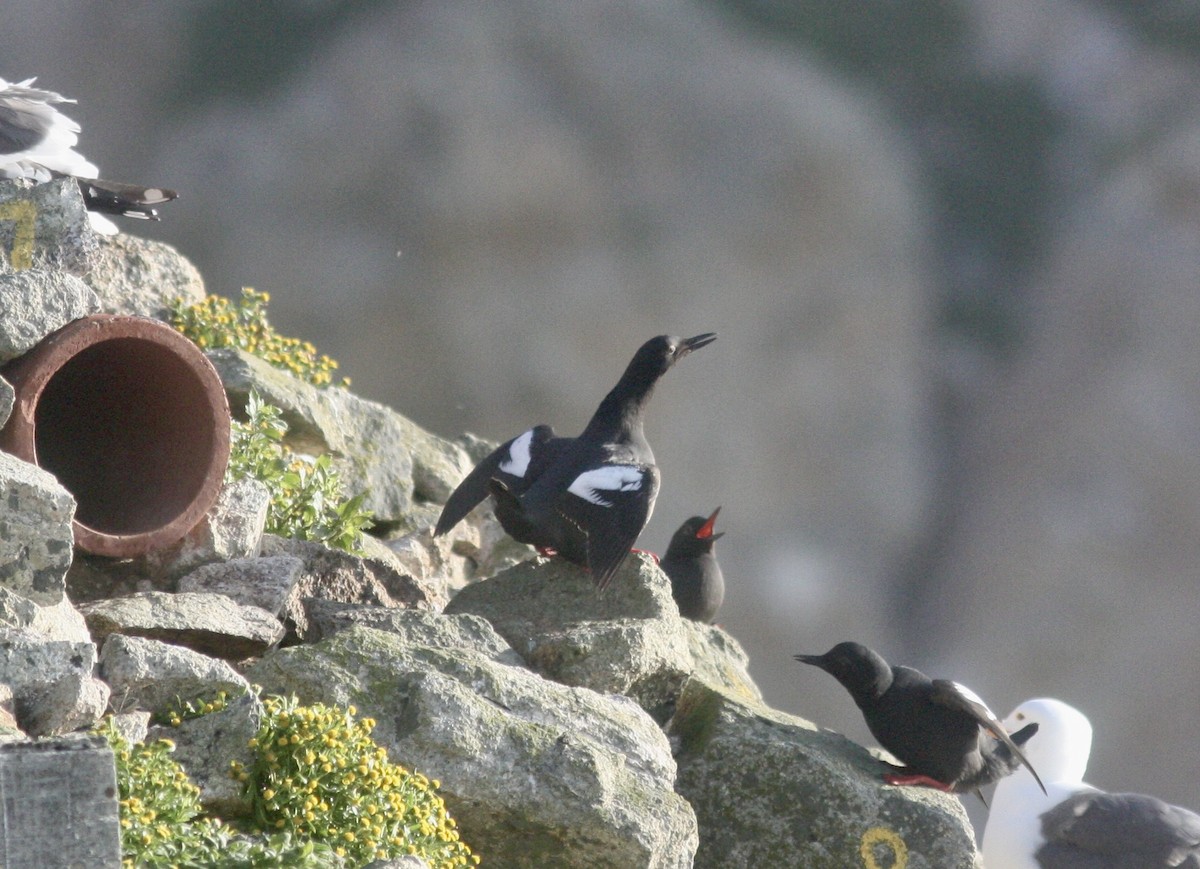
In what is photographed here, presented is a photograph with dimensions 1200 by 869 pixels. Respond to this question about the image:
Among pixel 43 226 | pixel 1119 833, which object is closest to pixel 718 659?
pixel 1119 833

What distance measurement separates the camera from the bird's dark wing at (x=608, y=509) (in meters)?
Answer: 5.26

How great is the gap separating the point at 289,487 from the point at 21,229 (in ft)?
4.63

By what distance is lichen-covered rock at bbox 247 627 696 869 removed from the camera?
414cm

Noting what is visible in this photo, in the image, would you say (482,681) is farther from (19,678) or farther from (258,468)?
(258,468)

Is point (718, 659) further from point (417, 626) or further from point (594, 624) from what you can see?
point (417, 626)

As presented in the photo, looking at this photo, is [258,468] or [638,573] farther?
[258,468]

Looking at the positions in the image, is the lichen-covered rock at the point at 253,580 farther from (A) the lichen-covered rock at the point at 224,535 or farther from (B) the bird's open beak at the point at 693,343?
(B) the bird's open beak at the point at 693,343

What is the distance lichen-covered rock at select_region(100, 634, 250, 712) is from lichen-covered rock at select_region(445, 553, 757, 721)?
1265 mm

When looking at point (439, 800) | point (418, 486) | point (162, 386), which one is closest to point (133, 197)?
point (162, 386)

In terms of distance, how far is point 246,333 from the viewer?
7.01m

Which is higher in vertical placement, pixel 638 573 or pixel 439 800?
pixel 638 573

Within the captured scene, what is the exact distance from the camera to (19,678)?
3625 mm

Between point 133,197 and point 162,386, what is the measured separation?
98cm

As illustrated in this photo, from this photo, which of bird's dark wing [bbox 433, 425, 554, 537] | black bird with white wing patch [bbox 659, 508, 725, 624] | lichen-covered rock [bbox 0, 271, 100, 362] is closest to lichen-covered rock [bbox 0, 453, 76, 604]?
lichen-covered rock [bbox 0, 271, 100, 362]
